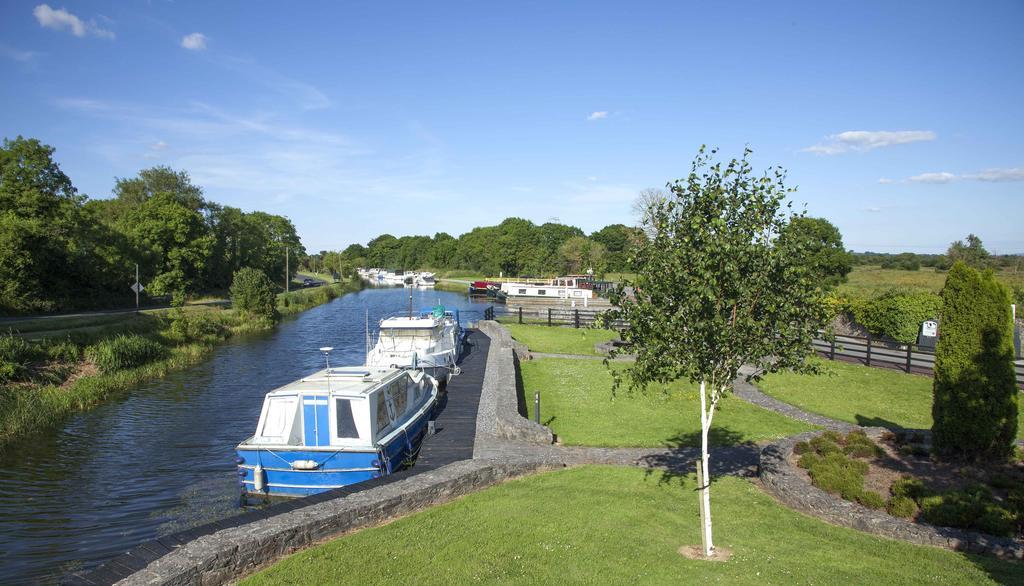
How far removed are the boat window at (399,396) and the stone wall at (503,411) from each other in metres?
1.98

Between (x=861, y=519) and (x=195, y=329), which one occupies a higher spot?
(x=195, y=329)

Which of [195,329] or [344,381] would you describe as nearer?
[344,381]

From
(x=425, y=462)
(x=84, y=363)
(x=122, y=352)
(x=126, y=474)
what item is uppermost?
(x=122, y=352)

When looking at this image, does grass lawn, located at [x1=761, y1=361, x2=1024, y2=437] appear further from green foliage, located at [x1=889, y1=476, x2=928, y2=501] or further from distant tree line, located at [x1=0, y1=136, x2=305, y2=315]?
distant tree line, located at [x1=0, y1=136, x2=305, y2=315]

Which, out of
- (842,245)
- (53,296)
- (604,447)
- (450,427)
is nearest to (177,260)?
(53,296)

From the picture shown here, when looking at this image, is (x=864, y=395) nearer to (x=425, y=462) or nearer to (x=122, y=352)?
(x=425, y=462)

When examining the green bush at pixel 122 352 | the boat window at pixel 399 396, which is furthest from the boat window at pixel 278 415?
the green bush at pixel 122 352

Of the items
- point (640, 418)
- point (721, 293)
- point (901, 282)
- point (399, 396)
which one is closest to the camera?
point (721, 293)

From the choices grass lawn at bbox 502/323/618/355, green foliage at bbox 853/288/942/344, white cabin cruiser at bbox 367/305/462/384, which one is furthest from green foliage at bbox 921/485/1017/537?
green foliage at bbox 853/288/942/344

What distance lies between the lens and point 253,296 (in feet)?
152

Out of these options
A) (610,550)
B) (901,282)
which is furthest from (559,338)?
(901,282)

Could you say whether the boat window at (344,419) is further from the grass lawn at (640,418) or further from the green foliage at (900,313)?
the green foliage at (900,313)

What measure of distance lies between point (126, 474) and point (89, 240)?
33.8 m

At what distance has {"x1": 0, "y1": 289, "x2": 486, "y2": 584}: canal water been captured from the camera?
1188 centimetres
